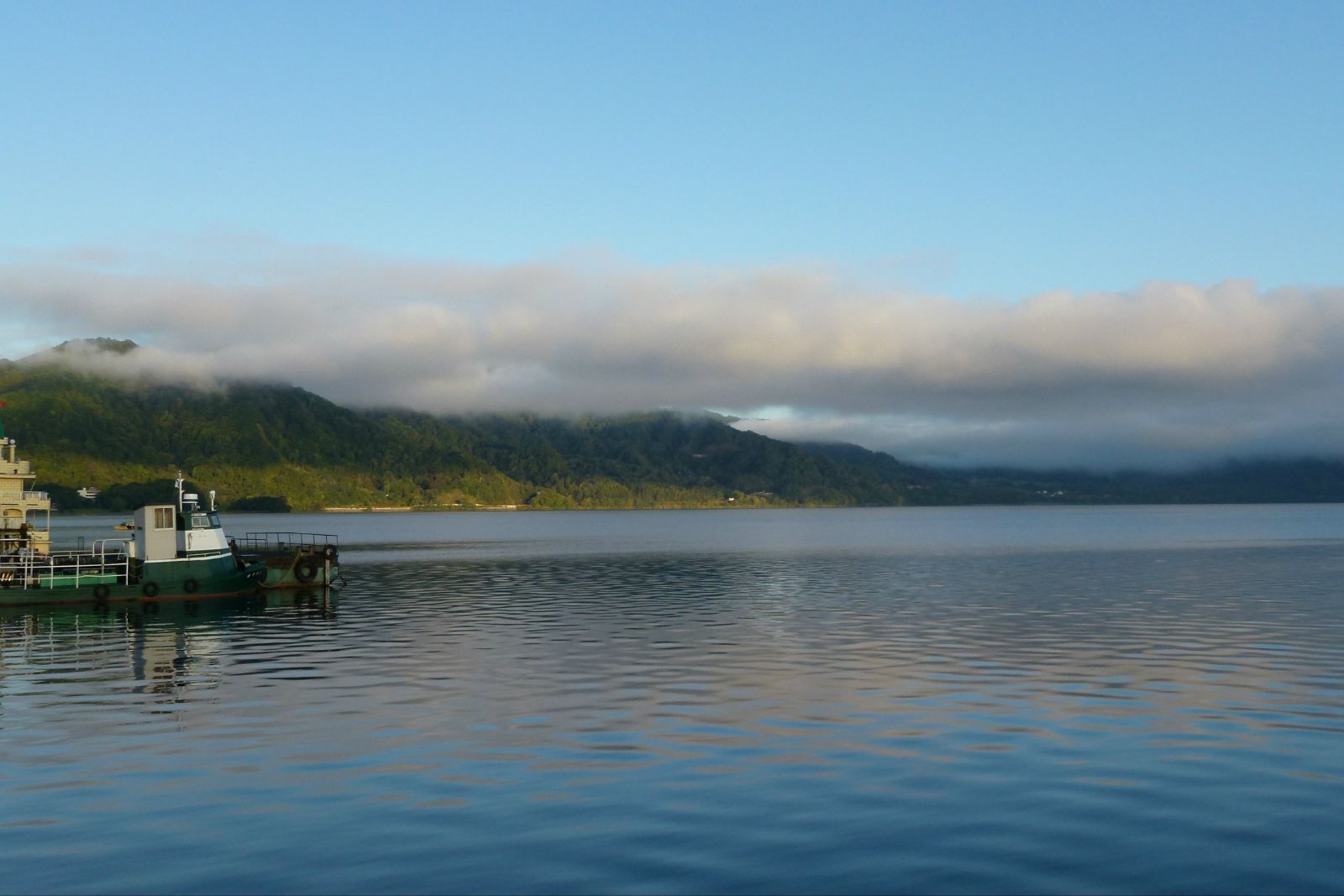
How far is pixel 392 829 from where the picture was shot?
78.5 ft

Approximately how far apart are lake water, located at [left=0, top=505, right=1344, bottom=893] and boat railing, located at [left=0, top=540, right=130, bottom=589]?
1471cm

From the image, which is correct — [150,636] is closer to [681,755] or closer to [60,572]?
[60,572]

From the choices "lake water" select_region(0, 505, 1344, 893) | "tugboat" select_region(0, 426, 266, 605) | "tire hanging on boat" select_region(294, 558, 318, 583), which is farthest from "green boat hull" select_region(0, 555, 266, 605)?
"lake water" select_region(0, 505, 1344, 893)

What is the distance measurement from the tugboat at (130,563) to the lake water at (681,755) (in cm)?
1449

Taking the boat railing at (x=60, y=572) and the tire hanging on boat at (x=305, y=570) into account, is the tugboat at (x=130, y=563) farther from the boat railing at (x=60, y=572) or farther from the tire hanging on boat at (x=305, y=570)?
the tire hanging on boat at (x=305, y=570)

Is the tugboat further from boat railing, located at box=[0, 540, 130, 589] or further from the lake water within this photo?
the lake water

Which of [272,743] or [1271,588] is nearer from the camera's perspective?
[272,743]

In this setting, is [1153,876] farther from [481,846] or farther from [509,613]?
[509,613]

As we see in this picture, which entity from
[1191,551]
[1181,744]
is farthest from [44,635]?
[1191,551]

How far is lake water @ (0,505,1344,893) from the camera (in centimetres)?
2162

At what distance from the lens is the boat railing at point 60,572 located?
85812mm

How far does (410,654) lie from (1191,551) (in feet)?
454

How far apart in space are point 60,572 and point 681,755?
76.4 metres

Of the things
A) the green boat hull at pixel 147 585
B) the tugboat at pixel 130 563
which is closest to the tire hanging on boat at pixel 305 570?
the tugboat at pixel 130 563
